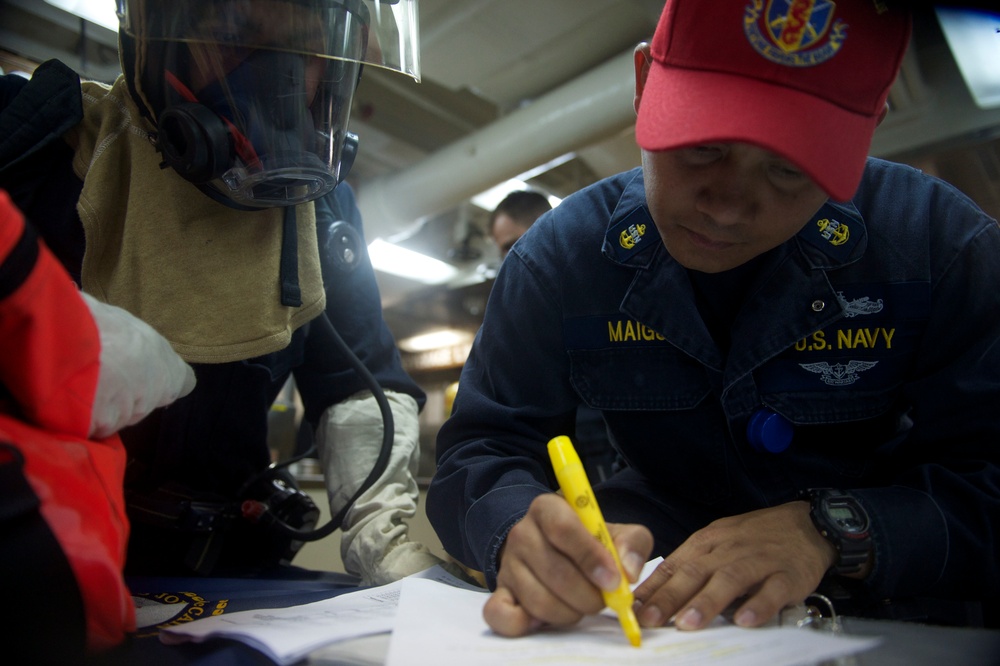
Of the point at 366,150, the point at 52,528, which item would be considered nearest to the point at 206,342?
the point at 52,528

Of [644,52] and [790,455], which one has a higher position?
[644,52]

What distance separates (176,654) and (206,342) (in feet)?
1.46

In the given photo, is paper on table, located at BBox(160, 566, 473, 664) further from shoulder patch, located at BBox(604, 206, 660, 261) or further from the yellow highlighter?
shoulder patch, located at BBox(604, 206, 660, 261)

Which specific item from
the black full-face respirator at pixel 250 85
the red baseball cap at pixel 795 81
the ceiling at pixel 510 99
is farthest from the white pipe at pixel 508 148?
the red baseball cap at pixel 795 81

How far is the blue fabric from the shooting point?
32.9 inches

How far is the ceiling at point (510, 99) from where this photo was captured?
2.39 metres

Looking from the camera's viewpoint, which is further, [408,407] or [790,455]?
[408,407]

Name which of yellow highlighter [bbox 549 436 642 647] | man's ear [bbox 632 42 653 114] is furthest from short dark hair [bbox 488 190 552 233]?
yellow highlighter [bbox 549 436 642 647]

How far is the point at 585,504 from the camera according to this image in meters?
0.61

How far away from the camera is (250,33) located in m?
0.86

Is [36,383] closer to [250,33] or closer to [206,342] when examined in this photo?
[206,342]

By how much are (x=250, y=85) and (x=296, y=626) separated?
68 cm

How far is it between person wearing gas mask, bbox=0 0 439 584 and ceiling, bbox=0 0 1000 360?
74cm

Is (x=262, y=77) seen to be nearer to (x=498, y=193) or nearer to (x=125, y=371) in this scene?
(x=125, y=371)
